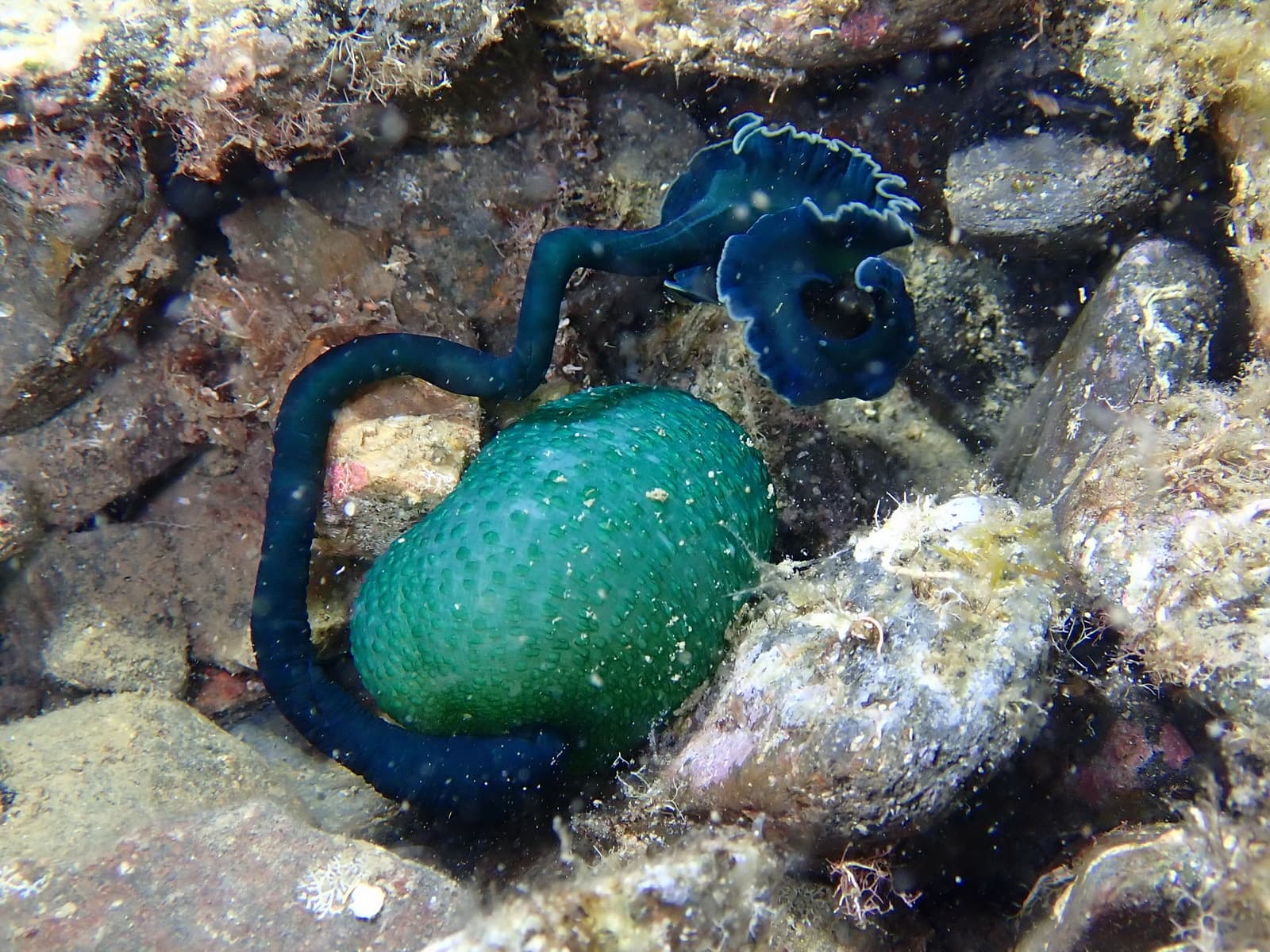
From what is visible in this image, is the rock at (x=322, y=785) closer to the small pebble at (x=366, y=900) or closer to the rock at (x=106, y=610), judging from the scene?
the rock at (x=106, y=610)

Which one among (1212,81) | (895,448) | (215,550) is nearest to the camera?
(1212,81)

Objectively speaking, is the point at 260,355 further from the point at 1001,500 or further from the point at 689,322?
the point at 1001,500

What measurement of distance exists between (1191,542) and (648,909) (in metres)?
1.72

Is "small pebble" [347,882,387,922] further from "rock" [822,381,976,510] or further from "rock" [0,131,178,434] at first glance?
"rock" [0,131,178,434]

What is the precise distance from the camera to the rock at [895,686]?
6.26 ft

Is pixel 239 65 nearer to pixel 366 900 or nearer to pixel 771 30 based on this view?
pixel 771 30

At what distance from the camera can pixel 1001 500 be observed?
234 cm

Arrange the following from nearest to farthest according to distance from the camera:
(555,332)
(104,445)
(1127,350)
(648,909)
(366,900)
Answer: (648,909)
(366,900)
(1127,350)
(555,332)
(104,445)

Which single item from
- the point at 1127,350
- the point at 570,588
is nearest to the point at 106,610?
the point at 570,588

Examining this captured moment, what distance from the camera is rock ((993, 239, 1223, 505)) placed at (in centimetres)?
264

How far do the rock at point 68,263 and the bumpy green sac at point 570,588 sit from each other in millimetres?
1618

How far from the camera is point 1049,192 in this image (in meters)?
3.02

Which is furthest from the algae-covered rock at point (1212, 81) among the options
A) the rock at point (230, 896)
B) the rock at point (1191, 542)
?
the rock at point (230, 896)

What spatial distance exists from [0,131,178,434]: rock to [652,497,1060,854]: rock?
301cm
